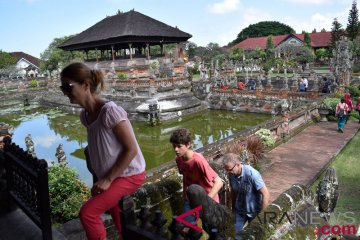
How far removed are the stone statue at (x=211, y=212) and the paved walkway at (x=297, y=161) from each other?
7.20ft

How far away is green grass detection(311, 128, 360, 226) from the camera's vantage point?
562cm

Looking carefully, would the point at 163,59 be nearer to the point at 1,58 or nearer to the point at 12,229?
the point at 12,229

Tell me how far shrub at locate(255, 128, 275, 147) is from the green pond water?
151 inches

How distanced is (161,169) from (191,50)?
6270cm

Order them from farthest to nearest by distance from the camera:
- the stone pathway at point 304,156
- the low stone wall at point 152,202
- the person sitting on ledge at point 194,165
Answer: the stone pathway at point 304,156 → the low stone wall at point 152,202 → the person sitting on ledge at point 194,165

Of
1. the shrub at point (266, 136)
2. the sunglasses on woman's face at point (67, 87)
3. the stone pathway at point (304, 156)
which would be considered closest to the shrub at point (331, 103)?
the stone pathway at point (304, 156)

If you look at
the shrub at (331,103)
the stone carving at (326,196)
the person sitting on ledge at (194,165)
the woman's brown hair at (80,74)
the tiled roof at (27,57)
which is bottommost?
the stone carving at (326,196)

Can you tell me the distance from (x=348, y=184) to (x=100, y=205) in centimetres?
631

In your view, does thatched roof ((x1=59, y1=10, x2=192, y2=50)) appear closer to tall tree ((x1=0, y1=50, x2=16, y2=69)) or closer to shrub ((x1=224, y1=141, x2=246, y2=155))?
shrub ((x1=224, y1=141, x2=246, y2=155))

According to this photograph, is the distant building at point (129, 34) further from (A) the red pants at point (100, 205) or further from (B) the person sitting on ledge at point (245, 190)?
(A) the red pants at point (100, 205)

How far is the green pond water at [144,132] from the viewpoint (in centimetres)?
1280

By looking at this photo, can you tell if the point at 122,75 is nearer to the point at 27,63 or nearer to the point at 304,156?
the point at 304,156

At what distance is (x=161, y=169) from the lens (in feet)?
21.3

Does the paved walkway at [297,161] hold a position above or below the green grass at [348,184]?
above
